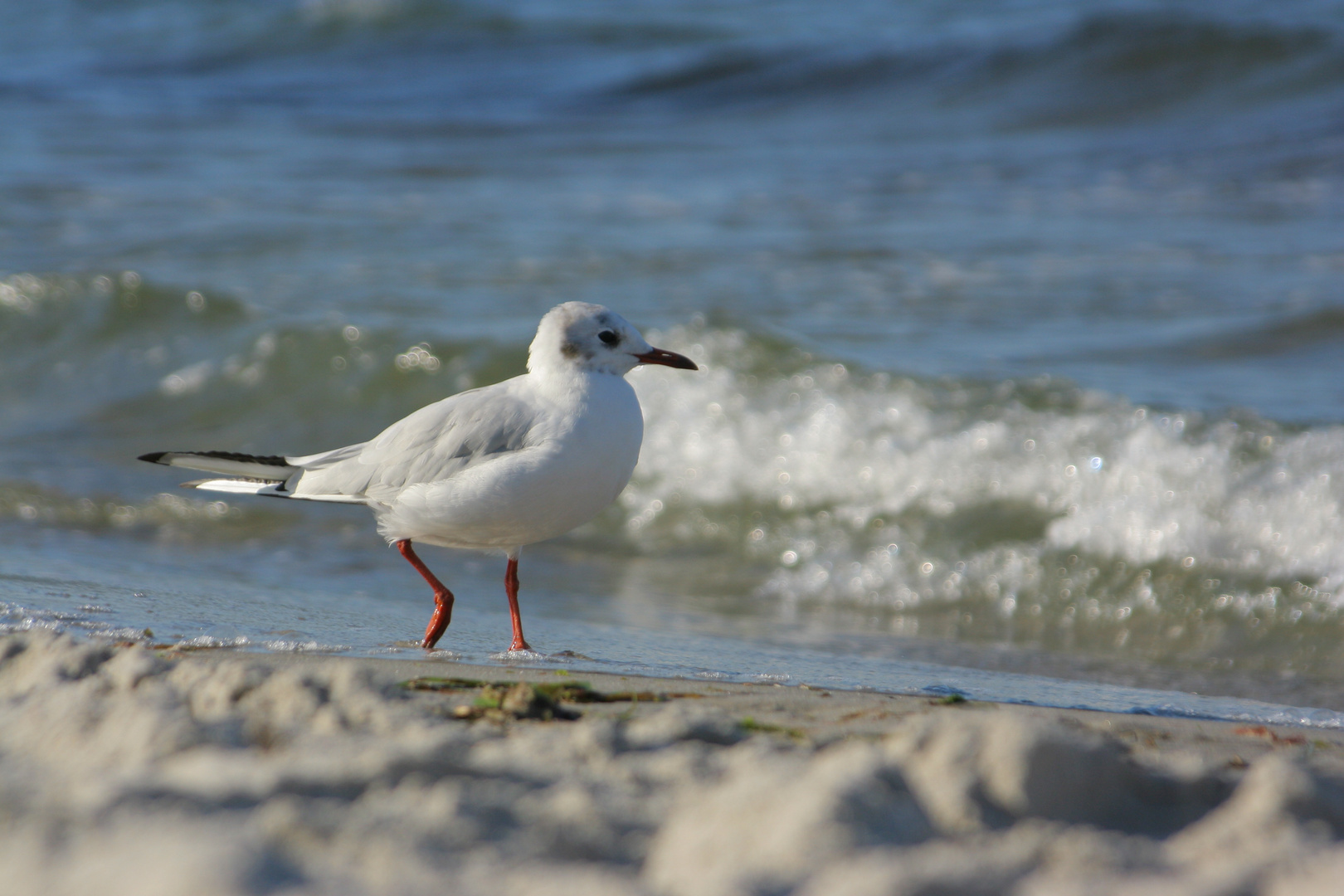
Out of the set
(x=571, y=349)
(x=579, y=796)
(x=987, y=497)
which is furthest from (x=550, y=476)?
(x=987, y=497)

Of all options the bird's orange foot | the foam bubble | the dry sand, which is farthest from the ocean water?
the dry sand

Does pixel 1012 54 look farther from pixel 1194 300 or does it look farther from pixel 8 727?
pixel 8 727

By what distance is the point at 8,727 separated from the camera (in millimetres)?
2234

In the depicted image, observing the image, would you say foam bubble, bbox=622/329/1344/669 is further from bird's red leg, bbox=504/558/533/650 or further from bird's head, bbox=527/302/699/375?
bird's head, bbox=527/302/699/375

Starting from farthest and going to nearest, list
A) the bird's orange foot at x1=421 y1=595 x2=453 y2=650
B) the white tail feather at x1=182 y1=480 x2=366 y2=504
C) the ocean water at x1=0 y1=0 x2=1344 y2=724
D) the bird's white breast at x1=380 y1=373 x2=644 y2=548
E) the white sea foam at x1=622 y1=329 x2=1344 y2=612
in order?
1. the white sea foam at x1=622 y1=329 x2=1344 y2=612
2. the ocean water at x1=0 y1=0 x2=1344 y2=724
3. the white tail feather at x1=182 y1=480 x2=366 y2=504
4. the bird's orange foot at x1=421 y1=595 x2=453 y2=650
5. the bird's white breast at x1=380 y1=373 x2=644 y2=548

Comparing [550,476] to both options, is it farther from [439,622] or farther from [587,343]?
[439,622]

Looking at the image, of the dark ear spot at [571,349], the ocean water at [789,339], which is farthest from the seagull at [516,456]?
the ocean water at [789,339]

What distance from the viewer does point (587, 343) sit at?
11.6 ft

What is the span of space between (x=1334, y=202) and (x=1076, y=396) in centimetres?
479

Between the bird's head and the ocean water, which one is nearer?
the bird's head

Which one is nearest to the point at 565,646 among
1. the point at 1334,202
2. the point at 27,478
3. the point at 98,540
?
the point at 98,540

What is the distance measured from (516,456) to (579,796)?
1505 millimetres

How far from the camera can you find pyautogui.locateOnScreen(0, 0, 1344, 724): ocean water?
4.82 metres

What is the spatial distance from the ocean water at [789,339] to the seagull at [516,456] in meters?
0.39
